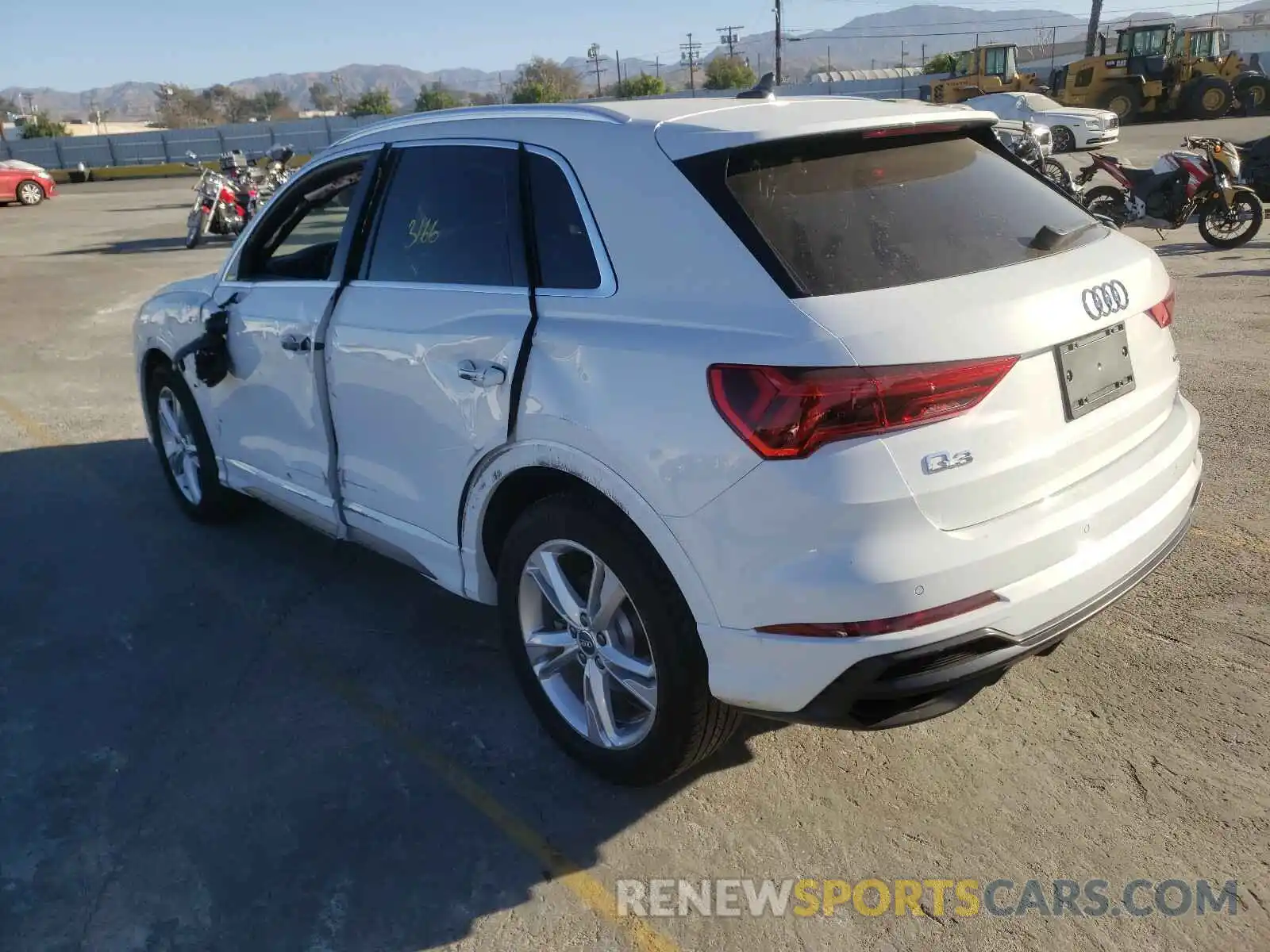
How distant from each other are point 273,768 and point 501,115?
87.2 inches

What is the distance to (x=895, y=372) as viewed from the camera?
7.63 ft

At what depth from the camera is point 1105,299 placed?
108 inches

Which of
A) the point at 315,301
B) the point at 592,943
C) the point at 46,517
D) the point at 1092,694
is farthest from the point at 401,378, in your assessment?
the point at 46,517

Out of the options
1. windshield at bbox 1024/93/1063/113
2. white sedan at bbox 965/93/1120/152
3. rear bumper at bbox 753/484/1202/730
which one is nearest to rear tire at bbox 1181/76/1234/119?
windshield at bbox 1024/93/1063/113

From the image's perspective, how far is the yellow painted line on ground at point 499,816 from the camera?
102 inches

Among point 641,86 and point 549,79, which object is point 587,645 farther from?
point 549,79

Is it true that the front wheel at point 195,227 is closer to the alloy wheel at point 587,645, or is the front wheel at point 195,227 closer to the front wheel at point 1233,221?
the front wheel at point 1233,221

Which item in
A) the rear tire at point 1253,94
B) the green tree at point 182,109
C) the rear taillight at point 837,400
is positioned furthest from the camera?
the green tree at point 182,109

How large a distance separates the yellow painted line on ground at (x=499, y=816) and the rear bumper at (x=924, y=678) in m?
0.63

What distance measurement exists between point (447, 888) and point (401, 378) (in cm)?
158

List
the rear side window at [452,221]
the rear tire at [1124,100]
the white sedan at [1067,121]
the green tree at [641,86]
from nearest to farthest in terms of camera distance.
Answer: the rear side window at [452,221]
the white sedan at [1067,121]
the rear tire at [1124,100]
the green tree at [641,86]

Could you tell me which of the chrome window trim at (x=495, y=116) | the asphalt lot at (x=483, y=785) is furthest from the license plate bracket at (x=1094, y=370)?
the chrome window trim at (x=495, y=116)

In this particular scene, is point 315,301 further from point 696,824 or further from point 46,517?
point 46,517

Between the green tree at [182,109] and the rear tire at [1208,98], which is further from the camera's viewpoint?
the green tree at [182,109]
